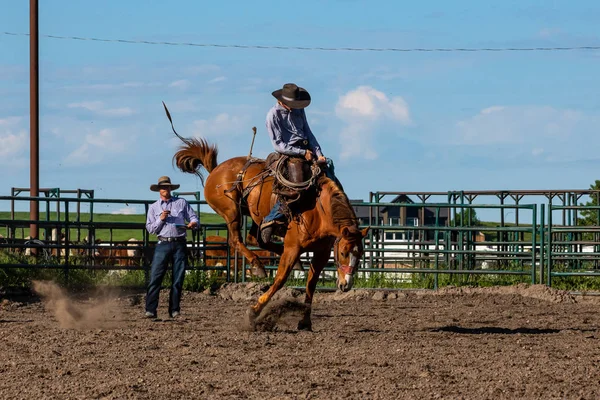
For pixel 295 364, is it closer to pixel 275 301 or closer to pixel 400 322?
pixel 275 301

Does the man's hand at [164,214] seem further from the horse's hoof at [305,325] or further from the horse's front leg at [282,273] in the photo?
the horse's hoof at [305,325]

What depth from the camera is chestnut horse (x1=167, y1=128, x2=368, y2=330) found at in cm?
829

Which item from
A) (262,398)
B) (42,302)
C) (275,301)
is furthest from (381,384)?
(42,302)

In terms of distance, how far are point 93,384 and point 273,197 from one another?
154 inches

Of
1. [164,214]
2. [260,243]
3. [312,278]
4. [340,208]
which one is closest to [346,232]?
[340,208]

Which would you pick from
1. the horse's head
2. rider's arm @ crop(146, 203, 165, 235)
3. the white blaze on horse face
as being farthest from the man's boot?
rider's arm @ crop(146, 203, 165, 235)

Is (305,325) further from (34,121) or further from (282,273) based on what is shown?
(34,121)

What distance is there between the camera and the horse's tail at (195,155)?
11.1 m

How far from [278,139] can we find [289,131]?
0.46ft

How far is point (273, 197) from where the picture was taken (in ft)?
30.9

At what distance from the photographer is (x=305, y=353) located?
721 cm

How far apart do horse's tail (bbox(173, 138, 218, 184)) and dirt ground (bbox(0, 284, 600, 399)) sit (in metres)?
1.76

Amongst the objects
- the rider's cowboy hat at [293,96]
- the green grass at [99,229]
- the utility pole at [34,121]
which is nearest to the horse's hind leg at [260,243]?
the rider's cowboy hat at [293,96]

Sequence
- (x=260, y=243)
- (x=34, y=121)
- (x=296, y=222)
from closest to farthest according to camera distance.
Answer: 1. (x=296, y=222)
2. (x=260, y=243)
3. (x=34, y=121)
